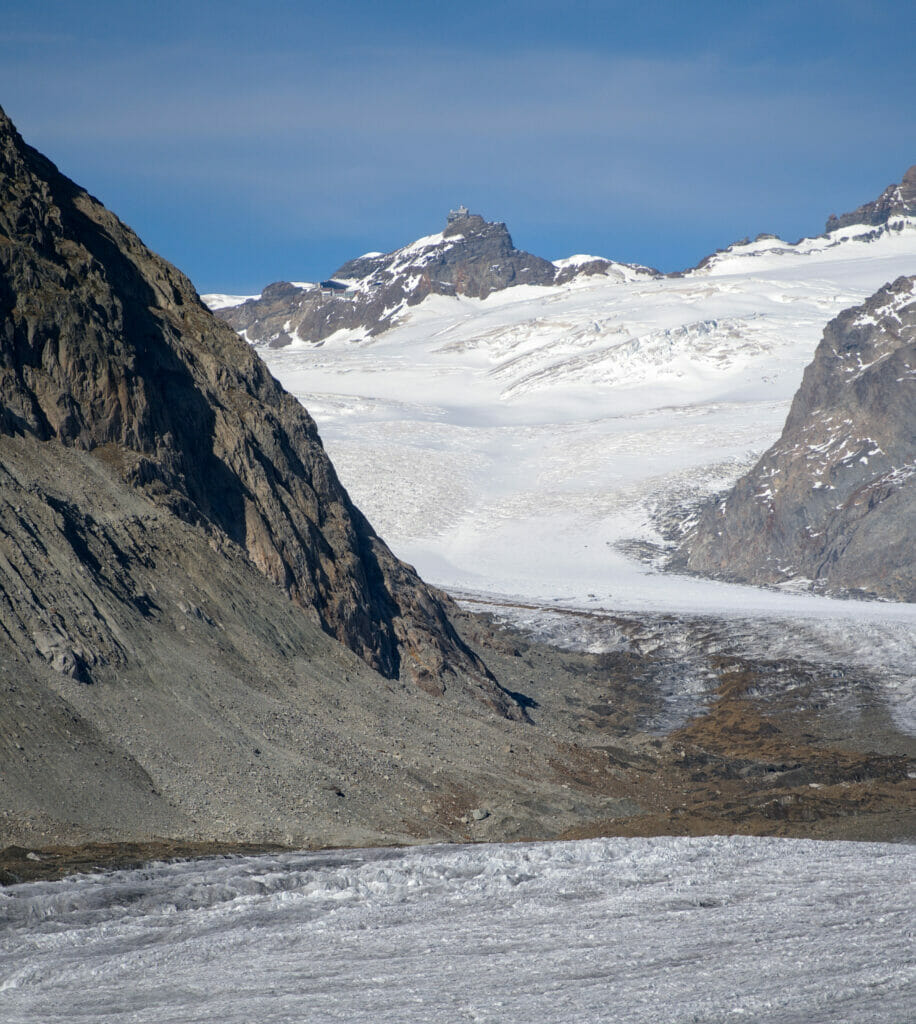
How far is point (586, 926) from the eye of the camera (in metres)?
15.6

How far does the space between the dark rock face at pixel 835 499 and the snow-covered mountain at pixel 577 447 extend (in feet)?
18.9

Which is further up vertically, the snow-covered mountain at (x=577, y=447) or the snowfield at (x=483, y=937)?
the snow-covered mountain at (x=577, y=447)

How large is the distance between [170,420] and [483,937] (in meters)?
20.8

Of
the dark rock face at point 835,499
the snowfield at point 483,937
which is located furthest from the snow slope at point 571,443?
the snowfield at point 483,937

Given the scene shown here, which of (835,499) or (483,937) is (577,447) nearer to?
(835,499)

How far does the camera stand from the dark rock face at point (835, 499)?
81938 millimetres

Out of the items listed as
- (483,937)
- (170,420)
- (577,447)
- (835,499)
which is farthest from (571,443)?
(483,937)

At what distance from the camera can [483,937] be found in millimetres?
15148

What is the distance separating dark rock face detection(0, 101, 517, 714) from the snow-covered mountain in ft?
105

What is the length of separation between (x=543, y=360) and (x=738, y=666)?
5655 inches

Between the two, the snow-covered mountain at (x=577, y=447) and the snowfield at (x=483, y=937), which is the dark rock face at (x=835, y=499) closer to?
the snow-covered mountain at (x=577, y=447)

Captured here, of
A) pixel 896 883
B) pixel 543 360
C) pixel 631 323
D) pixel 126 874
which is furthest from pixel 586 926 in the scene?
pixel 631 323

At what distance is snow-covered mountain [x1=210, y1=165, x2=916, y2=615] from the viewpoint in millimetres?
85938

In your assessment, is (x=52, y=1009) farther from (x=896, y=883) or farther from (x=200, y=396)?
(x=200, y=396)
